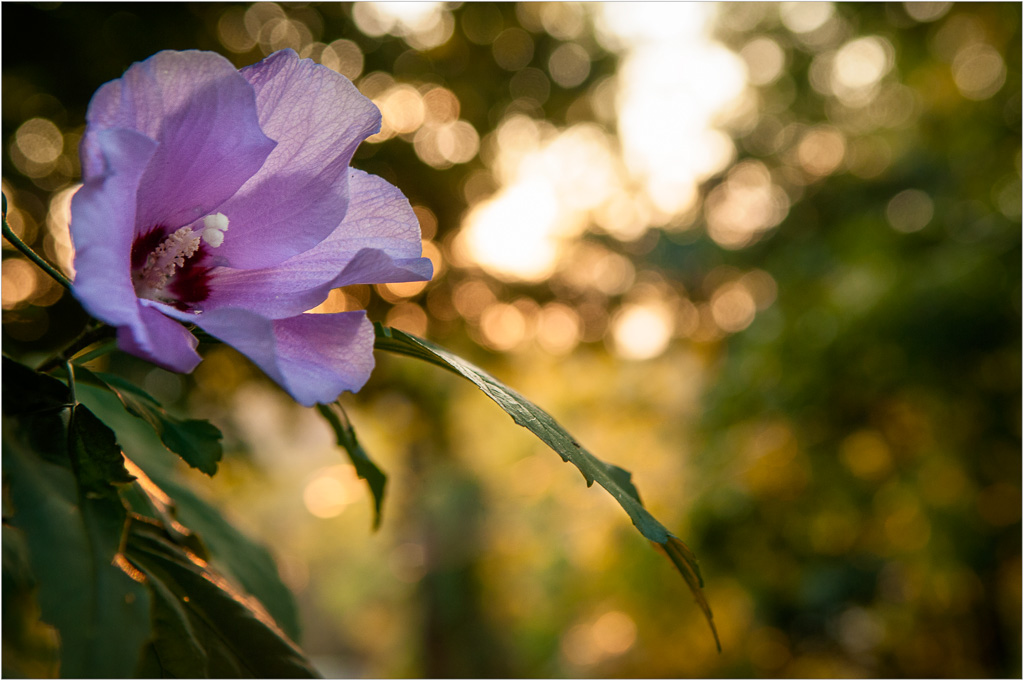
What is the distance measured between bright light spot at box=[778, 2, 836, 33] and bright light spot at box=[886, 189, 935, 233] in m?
1.13

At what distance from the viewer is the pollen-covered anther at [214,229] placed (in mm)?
348

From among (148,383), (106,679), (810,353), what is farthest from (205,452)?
(810,353)

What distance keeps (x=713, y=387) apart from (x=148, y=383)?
8.26 ft

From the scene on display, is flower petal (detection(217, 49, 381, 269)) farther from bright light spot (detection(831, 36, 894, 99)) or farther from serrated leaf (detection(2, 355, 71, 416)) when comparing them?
bright light spot (detection(831, 36, 894, 99))

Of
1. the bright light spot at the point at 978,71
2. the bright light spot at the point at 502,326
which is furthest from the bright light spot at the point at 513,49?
the bright light spot at the point at 978,71

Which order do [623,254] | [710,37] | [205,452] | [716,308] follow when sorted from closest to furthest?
[205,452], [710,37], [716,308], [623,254]

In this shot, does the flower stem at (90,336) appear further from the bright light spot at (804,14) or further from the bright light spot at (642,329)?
the bright light spot at (642,329)

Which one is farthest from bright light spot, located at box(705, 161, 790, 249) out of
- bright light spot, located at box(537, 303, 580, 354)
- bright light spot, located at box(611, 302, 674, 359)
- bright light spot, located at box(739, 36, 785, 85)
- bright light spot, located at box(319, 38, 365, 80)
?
bright light spot, located at box(319, 38, 365, 80)

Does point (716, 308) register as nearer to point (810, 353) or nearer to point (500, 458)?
point (810, 353)

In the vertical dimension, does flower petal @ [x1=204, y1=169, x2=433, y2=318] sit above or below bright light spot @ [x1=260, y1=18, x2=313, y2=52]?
below

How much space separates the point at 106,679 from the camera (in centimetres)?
31

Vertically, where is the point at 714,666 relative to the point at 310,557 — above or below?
above

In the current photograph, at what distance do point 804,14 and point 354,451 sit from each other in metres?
4.61

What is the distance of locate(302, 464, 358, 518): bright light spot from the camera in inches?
419
